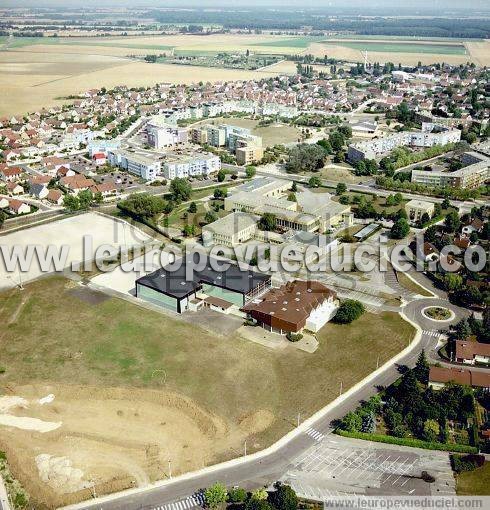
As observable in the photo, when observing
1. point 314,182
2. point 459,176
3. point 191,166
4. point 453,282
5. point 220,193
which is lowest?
point 453,282

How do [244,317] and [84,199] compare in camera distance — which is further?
[84,199]

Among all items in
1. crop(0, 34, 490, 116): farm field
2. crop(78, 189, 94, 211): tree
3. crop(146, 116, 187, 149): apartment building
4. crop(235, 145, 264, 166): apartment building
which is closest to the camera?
crop(78, 189, 94, 211): tree

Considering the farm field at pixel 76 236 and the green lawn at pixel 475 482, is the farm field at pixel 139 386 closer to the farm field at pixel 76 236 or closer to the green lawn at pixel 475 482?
the green lawn at pixel 475 482

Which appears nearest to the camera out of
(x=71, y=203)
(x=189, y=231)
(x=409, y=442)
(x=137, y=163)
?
(x=409, y=442)

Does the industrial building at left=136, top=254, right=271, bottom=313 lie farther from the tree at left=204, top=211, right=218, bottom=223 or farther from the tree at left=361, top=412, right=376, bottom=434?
the tree at left=361, top=412, right=376, bottom=434

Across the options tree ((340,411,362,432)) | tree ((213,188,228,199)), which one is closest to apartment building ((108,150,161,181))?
tree ((213,188,228,199))

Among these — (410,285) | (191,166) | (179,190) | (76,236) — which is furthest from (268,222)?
(191,166)

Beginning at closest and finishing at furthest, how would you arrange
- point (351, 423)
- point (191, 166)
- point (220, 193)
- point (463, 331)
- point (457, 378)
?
point (351, 423)
point (457, 378)
point (463, 331)
point (220, 193)
point (191, 166)

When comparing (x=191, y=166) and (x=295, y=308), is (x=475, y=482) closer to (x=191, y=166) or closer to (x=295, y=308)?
(x=295, y=308)
